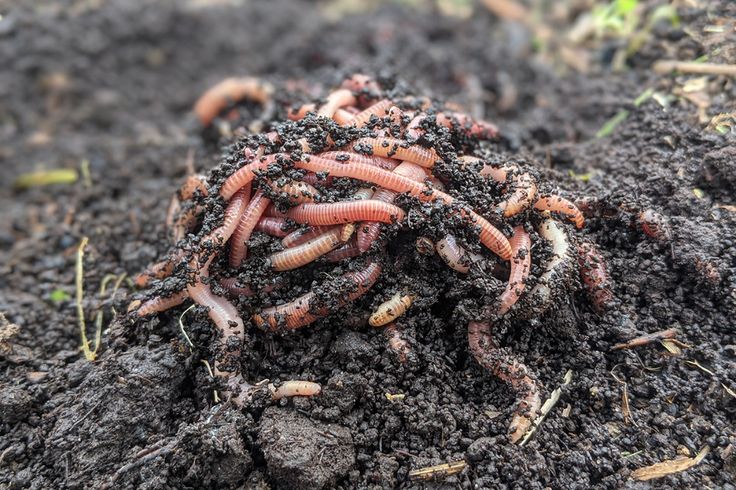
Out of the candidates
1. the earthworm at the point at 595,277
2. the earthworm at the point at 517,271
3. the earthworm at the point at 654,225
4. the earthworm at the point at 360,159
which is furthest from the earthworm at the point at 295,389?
the earthworm at the point at 654,225

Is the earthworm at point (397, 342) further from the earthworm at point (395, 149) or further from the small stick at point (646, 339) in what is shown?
the small stick at point (646, 339)

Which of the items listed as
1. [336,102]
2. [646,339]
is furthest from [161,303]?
[646,339]

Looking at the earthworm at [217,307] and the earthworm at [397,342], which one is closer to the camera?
the earthworm at [397,342]

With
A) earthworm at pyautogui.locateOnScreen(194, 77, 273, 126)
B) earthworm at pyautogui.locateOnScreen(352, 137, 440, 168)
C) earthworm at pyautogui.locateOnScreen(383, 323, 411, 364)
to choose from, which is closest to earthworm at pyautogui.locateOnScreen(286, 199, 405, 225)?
earthworm at pyautogui.locateOnScreen(352, 137, 440, 168)

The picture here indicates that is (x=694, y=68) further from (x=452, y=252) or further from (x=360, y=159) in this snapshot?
(x=360, y=159)

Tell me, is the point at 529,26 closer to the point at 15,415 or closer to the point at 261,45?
the point at 261,45

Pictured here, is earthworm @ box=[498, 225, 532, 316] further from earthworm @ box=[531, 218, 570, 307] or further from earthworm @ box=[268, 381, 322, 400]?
earthworm @ box=[268, 381, 322, 400]
